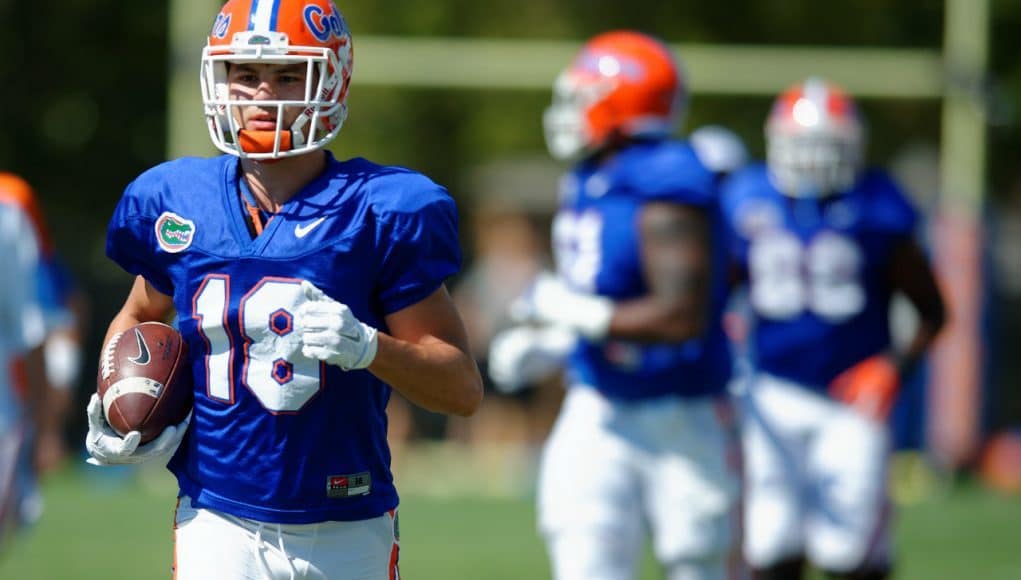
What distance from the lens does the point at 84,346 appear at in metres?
13.4

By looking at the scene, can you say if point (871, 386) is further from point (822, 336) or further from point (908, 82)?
point (908, 82)

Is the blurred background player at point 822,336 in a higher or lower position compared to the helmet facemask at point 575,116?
lower

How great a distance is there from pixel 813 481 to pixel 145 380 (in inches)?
147

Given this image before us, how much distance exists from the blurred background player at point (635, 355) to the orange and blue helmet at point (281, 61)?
166 cm

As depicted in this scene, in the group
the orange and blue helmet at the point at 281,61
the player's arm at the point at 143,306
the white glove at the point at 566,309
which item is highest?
the orange and blue helmet at the point at 281,61

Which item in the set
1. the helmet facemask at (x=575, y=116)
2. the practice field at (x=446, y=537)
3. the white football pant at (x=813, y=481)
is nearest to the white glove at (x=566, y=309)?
the helmet facemask at (x=575, y=116)

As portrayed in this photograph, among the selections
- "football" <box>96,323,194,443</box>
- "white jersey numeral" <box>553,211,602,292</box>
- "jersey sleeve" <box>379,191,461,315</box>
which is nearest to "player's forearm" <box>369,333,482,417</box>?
"jersey sleeve" <box>379,191,461,315</box>

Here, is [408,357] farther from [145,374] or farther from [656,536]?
[656,536]

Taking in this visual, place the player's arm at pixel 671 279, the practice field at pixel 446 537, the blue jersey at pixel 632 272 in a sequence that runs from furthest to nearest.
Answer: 1. the practice field at pixel 446 537
2. the blue jersey at pixel 632 272
3. the player's arm at pixel 671 279

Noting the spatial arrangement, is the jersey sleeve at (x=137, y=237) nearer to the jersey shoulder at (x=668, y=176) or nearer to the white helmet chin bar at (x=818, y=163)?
the jersey shoulder at (x=668, y=176)

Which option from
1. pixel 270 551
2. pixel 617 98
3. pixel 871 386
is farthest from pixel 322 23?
pixel 871 386

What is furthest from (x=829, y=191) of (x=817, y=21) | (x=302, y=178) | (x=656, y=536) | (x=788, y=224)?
(x=817, y=21)

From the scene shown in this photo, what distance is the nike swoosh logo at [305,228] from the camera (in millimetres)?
3422

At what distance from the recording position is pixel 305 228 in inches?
135
